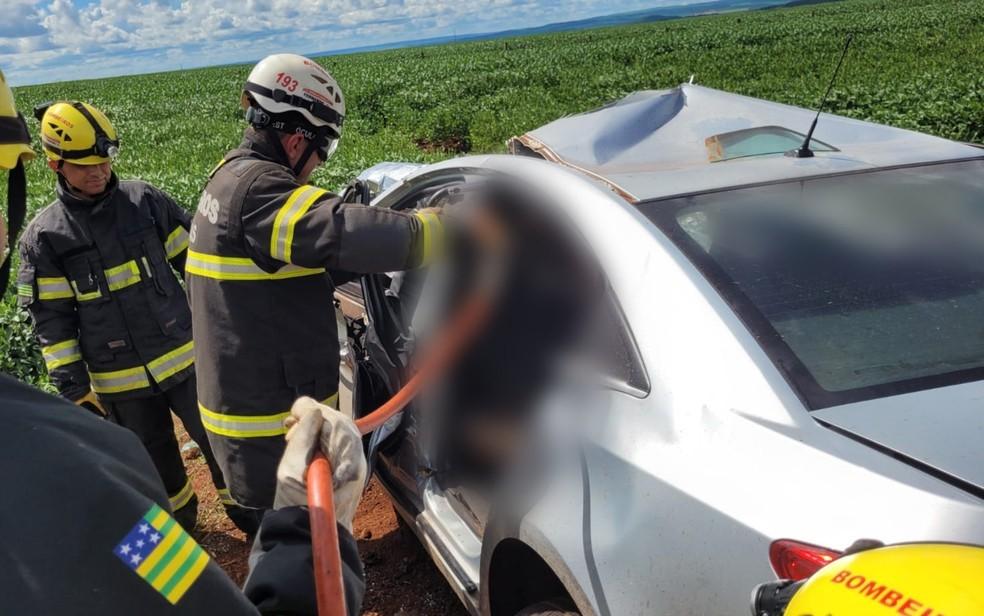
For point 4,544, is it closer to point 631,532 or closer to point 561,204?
point 631,532

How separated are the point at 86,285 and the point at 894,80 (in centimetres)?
1857

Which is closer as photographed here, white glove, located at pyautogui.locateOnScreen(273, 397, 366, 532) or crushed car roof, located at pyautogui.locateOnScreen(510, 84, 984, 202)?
white glove, located at pyautogui.locateOnScreen(273, 397, 366, 532)

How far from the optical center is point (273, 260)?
2.64m

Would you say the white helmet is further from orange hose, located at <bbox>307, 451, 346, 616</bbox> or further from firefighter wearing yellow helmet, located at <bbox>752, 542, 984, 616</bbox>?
firefighter wearing yellow helmet, located at <bbox>752, 542, 984, 616</bbox>

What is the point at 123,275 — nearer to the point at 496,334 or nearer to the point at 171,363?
the point at 171,363

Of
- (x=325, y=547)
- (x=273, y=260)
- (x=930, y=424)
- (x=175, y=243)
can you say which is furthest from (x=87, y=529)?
(x=175, y=243)

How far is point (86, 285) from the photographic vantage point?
3.80m

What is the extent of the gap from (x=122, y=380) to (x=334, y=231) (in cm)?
208

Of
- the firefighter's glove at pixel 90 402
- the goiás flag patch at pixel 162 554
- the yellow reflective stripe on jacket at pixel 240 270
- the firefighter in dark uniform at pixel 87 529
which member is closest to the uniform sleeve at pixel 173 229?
the firefighter's glove at pixel 90 402

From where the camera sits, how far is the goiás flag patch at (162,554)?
34.8 inches

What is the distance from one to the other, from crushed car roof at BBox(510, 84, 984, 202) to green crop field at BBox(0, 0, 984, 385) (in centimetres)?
482

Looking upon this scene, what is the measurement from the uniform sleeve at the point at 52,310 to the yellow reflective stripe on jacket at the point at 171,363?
0.99ft

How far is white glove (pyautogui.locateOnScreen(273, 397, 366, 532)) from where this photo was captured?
150 centimetres

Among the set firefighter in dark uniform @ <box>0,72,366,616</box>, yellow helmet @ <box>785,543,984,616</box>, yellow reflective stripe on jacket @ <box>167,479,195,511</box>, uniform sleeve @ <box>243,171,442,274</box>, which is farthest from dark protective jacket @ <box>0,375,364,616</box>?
yellow reflective stripe on jacket @ <box>167,479,195,511</box>
